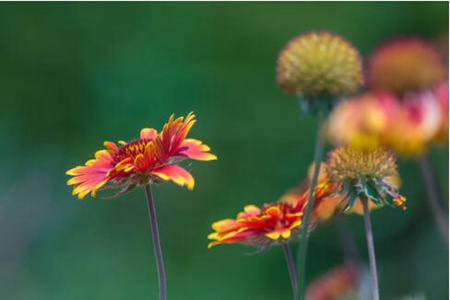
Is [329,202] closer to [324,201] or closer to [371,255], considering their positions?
[324,201]

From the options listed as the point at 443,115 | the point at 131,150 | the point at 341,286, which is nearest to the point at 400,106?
the point at 443,115

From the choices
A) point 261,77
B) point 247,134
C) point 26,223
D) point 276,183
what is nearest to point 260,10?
point 261,77

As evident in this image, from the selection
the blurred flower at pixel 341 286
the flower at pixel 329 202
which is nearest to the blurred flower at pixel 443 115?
the blurred flower at pixel 341 286

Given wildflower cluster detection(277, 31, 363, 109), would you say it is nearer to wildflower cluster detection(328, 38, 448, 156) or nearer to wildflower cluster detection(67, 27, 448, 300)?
wildflower cluster detection(67, 27, 448, 300)

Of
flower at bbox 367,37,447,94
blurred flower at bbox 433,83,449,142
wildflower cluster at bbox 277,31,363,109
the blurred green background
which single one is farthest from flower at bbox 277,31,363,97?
the blurred green background

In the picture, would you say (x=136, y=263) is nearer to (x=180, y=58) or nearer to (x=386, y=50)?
(x=180, y=58)

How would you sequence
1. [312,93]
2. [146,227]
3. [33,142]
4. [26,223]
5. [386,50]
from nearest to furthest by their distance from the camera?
1. [312,93]
2. [386,50]
3. [26,223]
4. [146,227]
5. [33,142]
